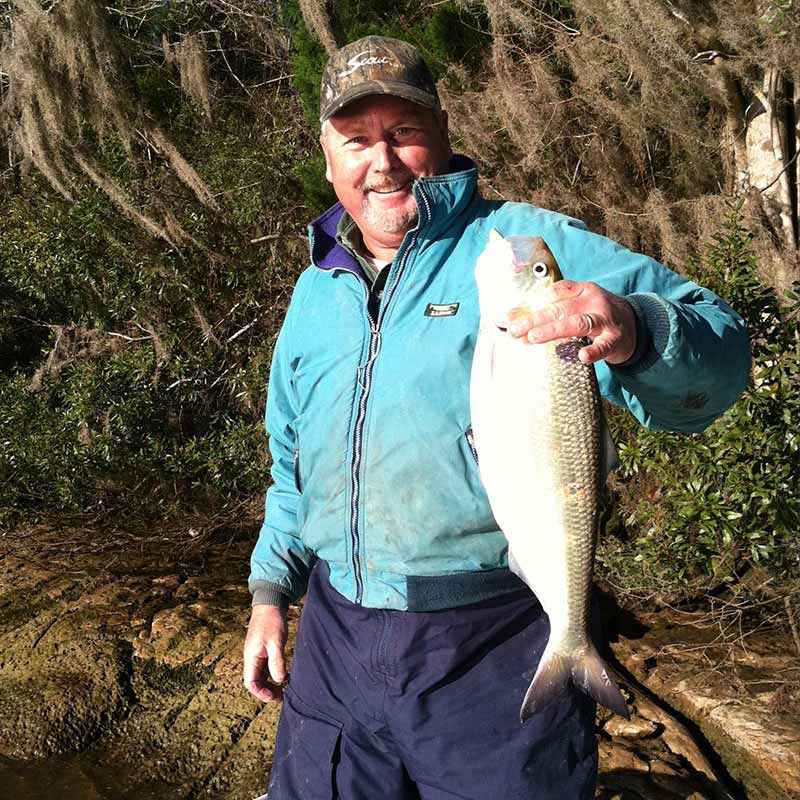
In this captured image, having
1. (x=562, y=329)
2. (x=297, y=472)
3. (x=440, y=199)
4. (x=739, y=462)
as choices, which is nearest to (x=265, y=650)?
(x=297, y=472)

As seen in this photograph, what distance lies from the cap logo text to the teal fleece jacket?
0.46 m

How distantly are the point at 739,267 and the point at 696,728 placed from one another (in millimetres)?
2370

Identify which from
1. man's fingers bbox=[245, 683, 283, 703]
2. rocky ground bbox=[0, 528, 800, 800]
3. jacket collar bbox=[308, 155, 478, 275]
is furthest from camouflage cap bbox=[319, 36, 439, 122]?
rocky ground bbox=[0, 528, 800, 800]

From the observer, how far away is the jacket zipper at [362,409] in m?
2.41

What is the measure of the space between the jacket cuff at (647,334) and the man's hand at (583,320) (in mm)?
55

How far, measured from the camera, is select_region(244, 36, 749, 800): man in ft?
7.39

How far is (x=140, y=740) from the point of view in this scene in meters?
4.92

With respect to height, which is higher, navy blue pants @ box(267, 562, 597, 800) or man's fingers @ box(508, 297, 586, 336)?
man's fingers @ box(508, 297, 586, 336)

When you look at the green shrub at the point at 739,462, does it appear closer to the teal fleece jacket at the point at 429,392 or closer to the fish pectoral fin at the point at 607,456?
the teal fleece jacket at the point at 429,392

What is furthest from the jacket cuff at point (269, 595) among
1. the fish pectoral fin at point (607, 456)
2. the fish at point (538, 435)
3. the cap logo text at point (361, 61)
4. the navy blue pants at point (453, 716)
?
the cap logo text at point (361, 61)

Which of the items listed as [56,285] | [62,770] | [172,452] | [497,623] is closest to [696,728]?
[497,623]

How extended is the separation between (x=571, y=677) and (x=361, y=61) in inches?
73.5

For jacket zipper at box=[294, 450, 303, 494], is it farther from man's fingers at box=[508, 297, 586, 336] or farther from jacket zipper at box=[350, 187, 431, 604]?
man's fingers at box=[508, 297, 586, 336]

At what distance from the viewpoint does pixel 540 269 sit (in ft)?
6.22
